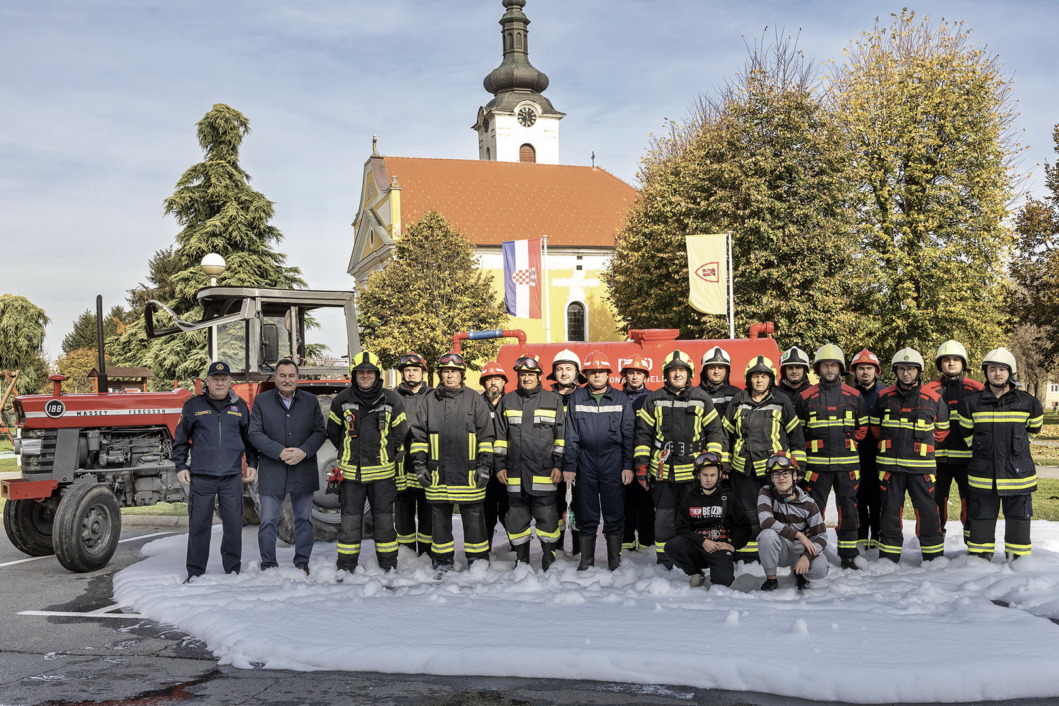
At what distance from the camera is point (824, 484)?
23.9 ft

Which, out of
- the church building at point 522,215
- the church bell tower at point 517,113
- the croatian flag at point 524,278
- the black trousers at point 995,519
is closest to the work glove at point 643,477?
the black trousers at point 995,519

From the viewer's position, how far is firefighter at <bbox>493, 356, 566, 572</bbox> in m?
7.18

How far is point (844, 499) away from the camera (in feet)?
23.7

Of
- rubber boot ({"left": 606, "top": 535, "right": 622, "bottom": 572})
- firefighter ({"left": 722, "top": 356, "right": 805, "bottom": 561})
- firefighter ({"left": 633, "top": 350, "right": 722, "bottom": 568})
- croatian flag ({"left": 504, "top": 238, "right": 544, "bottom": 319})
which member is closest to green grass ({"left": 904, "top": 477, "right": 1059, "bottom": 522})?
firefighter ({"left": 722, "top": 356, "right": 805, "bottom": 561})

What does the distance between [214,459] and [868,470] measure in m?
5.60

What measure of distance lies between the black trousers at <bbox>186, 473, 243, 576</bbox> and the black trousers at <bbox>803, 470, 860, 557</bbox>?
4.74 metres

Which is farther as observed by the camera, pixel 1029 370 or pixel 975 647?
pixel 1029 370

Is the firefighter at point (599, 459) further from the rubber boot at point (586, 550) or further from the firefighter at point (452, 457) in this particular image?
the firefighter at point (452, 457)

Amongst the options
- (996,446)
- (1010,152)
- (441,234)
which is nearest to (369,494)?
(996,446)

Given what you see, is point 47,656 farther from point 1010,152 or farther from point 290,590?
point 1010,152

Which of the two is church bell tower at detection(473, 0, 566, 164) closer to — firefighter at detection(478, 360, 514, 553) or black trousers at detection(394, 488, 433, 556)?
firefighter at detection(478, 360, 514, 553)

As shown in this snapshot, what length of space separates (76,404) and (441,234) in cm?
3054

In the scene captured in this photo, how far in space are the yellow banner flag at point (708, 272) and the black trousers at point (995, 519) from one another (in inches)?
481

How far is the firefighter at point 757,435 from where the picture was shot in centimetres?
691
